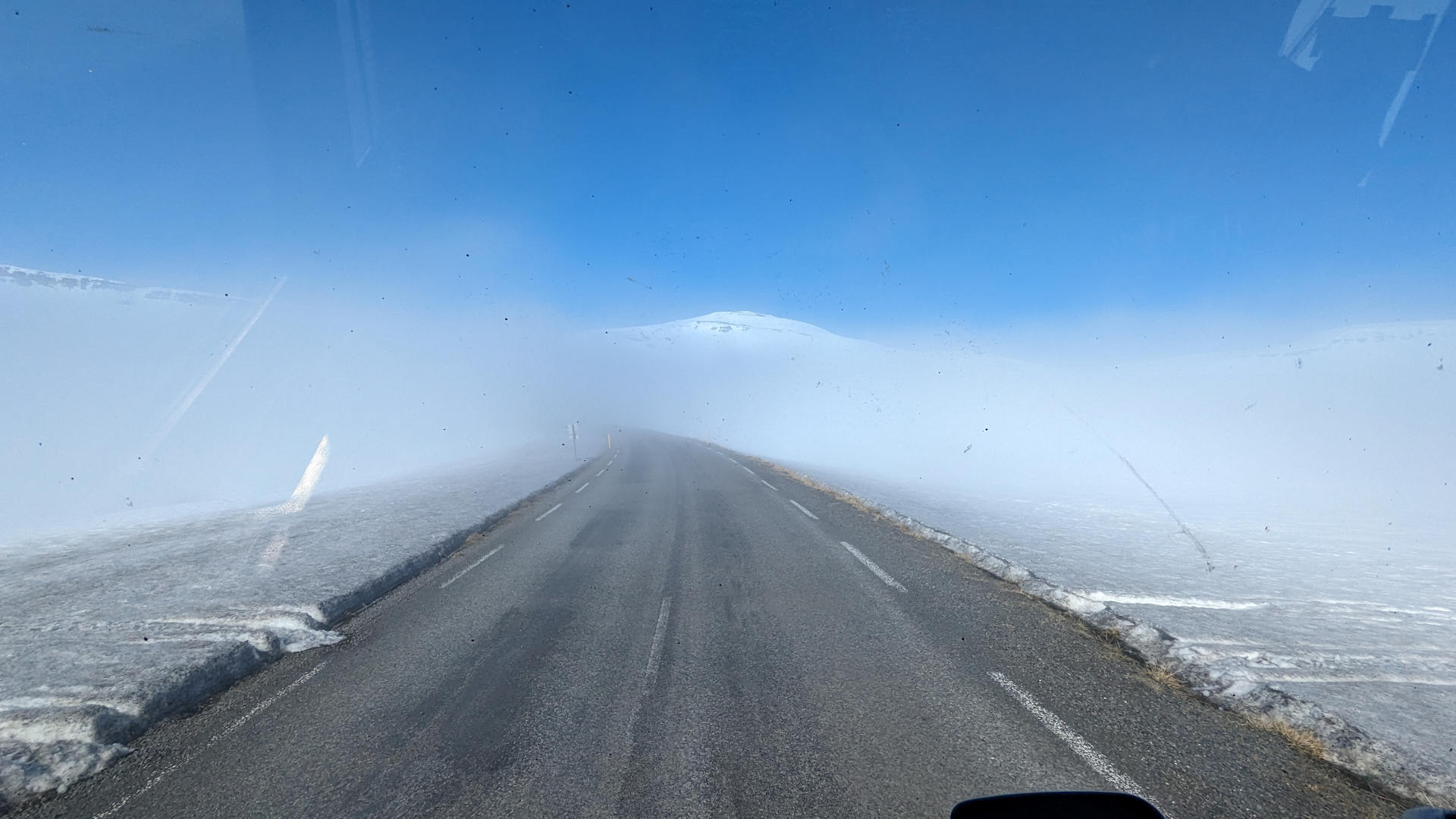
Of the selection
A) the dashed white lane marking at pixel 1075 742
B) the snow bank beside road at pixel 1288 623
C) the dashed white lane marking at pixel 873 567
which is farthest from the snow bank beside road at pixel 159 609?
the snow bank beside road at pixel 1288 623

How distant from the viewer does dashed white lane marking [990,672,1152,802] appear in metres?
3.09

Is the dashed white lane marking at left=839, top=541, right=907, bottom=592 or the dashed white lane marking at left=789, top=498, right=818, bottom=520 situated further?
A: the dashed white lane marking at left=789, top=498, right=818, bottom=520

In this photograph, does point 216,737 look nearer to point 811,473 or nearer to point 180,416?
point 811,473

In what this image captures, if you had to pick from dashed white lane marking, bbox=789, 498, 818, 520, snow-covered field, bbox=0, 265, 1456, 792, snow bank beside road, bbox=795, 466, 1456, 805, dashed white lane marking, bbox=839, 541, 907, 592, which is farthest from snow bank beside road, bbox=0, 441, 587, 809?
snow bank beside road, bbox=795, 466, 1456, 805

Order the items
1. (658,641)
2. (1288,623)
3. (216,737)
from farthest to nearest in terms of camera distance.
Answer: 1. (1288,623)
2. (658,641)
3. (216,737)

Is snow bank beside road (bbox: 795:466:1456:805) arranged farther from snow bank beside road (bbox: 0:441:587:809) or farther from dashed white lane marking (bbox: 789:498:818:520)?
snow bank beside road (bbox: 0:441:587:809)

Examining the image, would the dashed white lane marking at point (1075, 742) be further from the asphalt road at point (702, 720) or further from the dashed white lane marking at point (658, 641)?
the dashed white lane marking at point (658, 641)

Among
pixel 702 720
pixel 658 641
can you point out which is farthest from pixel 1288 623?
pixel 658 641

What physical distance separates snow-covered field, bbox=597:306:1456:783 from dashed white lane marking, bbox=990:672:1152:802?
161 centimetres

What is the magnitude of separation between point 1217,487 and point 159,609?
105 ft

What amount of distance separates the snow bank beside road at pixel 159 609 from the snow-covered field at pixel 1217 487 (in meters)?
8.21

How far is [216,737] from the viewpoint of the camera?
3770 millimetres

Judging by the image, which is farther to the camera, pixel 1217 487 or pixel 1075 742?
pixel 1217 487

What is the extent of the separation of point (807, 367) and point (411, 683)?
69493 mm
